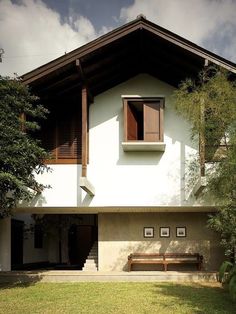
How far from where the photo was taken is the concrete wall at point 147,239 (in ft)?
50.3

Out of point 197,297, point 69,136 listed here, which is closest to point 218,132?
point 197,297

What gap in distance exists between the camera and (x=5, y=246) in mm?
15141

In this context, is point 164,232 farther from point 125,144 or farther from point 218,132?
point 218,132

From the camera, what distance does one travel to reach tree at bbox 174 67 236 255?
37.4 ft

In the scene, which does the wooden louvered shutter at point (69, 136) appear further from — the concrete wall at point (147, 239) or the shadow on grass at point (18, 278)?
the shadow on grass at point (18, 278)

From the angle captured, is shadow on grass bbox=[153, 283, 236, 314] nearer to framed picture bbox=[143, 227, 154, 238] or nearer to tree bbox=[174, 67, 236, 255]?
tree bbox=[174, 67, 236, 255]

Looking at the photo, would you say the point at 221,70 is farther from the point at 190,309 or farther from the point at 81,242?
the point at 81,242

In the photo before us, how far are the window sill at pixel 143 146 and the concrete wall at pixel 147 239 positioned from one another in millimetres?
2760

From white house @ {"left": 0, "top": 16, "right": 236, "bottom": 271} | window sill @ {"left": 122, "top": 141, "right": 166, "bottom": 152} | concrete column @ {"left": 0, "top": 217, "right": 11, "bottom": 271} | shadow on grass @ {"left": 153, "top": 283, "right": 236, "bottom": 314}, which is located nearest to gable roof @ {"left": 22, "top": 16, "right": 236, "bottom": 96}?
white house @ {"left": 0, "top": 16, "right": 236, "bottom": 271}

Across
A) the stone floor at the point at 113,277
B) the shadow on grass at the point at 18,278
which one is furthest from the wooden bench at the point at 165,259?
the shadow on grass at the point at 18,278

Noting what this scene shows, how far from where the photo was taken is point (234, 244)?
11.5 meters

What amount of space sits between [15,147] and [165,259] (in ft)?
21.9

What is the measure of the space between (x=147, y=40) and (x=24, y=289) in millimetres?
8329

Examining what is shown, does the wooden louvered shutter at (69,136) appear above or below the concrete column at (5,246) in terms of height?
above
